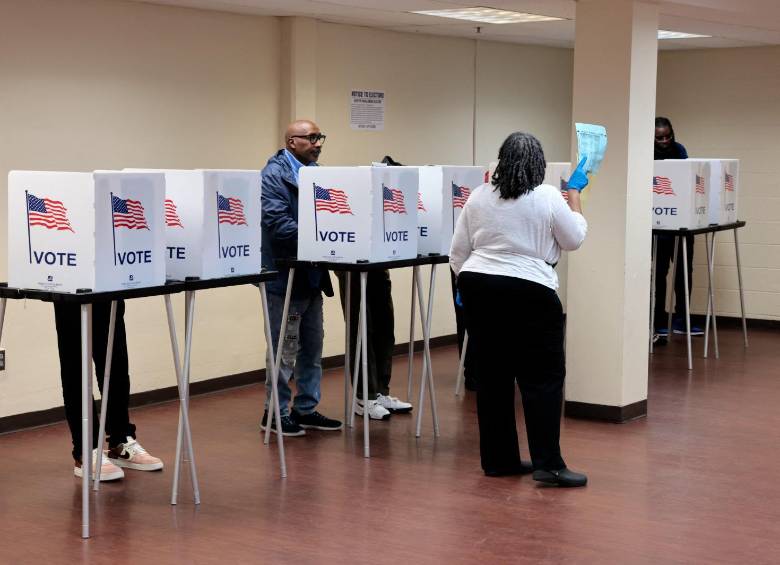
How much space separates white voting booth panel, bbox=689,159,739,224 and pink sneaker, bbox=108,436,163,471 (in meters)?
4.51

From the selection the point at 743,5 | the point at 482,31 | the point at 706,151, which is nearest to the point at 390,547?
the point at 743,5

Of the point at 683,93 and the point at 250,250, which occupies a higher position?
the point at 683,93

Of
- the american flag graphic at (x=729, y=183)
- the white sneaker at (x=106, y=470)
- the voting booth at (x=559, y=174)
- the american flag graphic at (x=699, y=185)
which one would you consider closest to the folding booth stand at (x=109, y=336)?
the white sneaker at (x=106, y=470)

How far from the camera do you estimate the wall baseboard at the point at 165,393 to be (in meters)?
6.09

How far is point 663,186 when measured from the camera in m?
7.99

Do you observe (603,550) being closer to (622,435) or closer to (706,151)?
(622,435)

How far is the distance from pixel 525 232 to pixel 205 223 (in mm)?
1264

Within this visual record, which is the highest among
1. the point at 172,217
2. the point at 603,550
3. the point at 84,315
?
the point at 172,217

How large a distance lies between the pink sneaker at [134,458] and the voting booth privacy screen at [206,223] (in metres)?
0.92

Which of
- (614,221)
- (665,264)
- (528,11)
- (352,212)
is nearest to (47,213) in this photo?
(352,212)

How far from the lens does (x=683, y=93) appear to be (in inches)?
396

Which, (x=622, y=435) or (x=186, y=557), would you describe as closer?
(x=186, y=557)

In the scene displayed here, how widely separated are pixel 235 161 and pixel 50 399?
1.84m

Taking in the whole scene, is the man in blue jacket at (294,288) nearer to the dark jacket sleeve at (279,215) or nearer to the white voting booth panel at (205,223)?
the dark jacket sleeve at (279,215)
